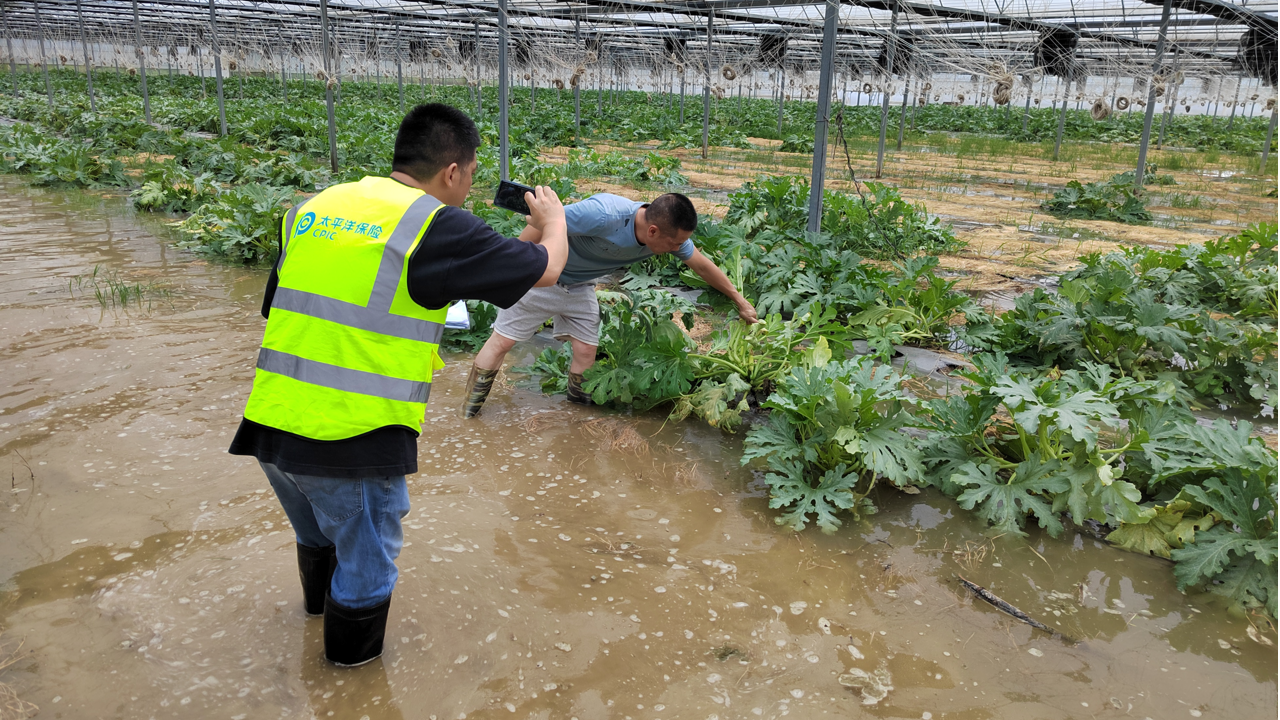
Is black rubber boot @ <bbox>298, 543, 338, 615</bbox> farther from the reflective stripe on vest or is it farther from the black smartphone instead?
the black smartphone

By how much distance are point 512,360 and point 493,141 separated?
42.6ft

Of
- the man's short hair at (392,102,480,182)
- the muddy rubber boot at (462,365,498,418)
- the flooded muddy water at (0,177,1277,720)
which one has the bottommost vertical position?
the flooded muddy water at (0,177,1277,720)

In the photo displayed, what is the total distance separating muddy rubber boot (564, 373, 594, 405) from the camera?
16.0 feet

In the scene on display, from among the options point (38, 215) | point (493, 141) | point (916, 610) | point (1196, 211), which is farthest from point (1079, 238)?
point (38, 215)

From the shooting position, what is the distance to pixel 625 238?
4.31m

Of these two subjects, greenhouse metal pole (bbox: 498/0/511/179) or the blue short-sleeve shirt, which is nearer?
the blue short-sleeve shirt

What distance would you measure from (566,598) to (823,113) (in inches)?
213

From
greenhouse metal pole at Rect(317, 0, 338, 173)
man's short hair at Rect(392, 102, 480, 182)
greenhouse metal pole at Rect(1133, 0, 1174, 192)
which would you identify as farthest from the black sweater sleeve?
greenhouse metal pole at Rect(1133, 0, 1174, 192)

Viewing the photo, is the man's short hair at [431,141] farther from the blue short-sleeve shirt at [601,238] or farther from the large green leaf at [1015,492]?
the large green leaf at [1015,492]

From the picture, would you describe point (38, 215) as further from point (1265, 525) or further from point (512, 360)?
point (1265, 525)

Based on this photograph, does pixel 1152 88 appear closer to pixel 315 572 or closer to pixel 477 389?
pixel 477 389

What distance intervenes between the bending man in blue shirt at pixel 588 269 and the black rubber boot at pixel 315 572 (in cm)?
187

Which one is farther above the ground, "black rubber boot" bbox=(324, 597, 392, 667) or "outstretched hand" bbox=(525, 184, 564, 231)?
"outstretched hand" bbox=(525, 184, 564, 231)

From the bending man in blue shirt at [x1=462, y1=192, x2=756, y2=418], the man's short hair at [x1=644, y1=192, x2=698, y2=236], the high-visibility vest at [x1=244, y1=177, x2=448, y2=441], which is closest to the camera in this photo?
the high-visibility vest at [x1=244, y1=177, x2=448, y2=441]
